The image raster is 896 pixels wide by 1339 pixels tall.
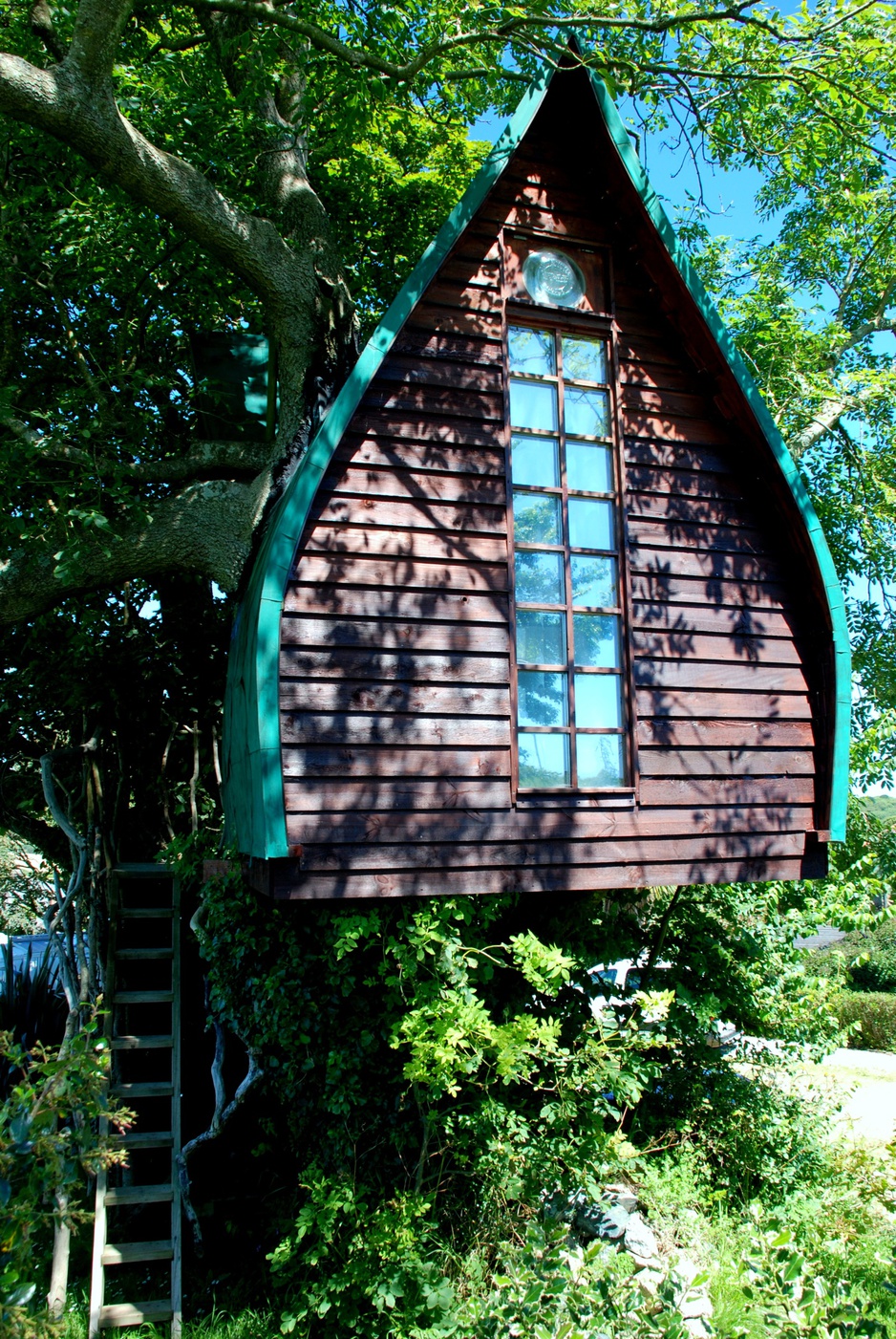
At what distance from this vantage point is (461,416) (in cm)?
565

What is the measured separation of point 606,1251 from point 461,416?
5502 millimetres

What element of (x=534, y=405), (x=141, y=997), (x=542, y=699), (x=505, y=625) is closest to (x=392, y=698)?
(x=505, y=625)

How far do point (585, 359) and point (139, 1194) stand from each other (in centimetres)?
638

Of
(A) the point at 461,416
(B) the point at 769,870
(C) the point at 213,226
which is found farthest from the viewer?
(C) the point at 213,226

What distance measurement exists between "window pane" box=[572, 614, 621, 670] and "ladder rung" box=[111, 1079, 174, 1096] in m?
4.21

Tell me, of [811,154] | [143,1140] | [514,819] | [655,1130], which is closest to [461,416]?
[514,819]

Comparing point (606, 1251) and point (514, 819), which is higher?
point (514, 819)

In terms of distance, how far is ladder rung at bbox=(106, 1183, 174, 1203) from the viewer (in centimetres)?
616

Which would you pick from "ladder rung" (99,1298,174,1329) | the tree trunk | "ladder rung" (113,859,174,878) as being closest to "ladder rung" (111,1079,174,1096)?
the tree trunk

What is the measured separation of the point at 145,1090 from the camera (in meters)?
6.50

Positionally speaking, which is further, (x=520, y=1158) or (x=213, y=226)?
(x=213, y=226)

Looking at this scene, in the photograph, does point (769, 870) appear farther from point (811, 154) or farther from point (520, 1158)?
point (811, 154)

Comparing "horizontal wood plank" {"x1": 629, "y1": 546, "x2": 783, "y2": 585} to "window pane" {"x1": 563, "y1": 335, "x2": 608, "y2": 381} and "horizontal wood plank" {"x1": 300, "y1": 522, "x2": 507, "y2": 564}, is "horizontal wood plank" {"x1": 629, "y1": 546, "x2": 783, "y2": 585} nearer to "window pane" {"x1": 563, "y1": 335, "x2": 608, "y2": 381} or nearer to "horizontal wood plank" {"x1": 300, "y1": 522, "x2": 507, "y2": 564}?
"horizontal wood plank" {"x1": 300, "y1": 522, "x2": 507, "y2": 564}

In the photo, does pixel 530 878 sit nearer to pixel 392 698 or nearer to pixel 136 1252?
pixel 392 698
